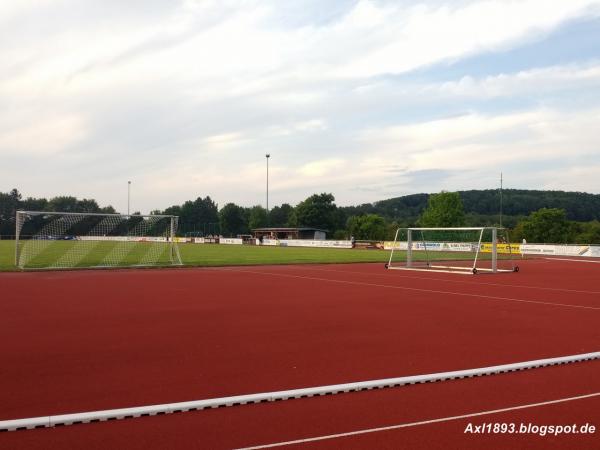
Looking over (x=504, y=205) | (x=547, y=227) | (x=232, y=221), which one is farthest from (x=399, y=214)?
(x=547, y=227)

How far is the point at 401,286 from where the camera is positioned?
1970 centimetres

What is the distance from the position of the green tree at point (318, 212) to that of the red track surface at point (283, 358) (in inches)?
3635

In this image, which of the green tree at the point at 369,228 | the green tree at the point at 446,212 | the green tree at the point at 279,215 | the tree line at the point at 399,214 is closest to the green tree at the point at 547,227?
the tree line at the point at 399,214

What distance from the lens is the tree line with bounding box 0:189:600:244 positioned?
238 ft

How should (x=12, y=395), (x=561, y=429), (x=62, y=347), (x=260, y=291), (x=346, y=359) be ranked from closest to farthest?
(x=561, y=429) → (x=12, y=395) → (x=346, y=359) → (x=62, y=347) → (x=260, y=291)

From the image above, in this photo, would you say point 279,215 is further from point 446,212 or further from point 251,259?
point 251,259

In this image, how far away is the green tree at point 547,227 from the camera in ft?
230

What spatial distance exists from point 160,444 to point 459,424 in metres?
2.69

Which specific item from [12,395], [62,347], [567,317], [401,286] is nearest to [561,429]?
[12,395]

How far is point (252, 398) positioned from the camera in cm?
593

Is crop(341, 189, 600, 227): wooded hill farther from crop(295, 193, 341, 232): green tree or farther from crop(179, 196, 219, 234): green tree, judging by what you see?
crop(179, 196, 219, 234): green tree

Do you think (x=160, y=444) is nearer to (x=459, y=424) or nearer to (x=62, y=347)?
(x=459, y=424)

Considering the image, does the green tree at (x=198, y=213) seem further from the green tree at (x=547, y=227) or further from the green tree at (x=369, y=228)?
the green tree at (x=547, y=227)

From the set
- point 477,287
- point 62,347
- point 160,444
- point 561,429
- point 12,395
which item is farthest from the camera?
point 477,287
